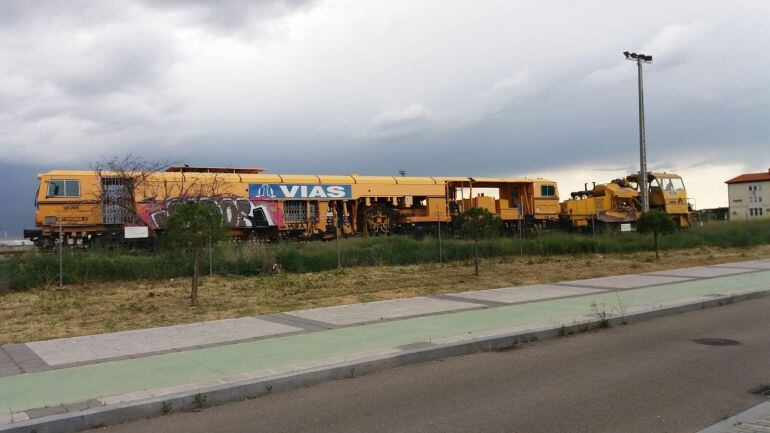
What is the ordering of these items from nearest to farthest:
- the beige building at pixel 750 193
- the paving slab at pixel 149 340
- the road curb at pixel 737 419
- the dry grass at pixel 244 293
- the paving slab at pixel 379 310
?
1. the road curb at pixel 737 419
2. the paving slab at pixel 149 340
3. the paving slab at pixel 379 310
4. the dry grass at pixel 244 293
5. the beige building at pixel 750 193

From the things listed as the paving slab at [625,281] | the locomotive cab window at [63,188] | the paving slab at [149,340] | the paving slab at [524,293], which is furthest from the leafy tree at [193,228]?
the locomotive cab window at [63,188]

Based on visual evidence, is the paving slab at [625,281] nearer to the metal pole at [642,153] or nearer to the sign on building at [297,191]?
the sign on building at [297,191]

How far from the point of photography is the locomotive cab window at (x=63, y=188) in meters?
23.5

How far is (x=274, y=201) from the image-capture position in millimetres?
26734

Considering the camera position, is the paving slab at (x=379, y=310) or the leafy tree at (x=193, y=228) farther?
the leafy tree at (x=193, y=228)

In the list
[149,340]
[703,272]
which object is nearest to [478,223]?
[703,272]

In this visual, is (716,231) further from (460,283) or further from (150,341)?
(150,341)

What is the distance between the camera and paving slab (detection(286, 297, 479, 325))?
10789 mm

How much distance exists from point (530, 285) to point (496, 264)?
5.23m

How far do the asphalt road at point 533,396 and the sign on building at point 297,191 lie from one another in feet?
63.5

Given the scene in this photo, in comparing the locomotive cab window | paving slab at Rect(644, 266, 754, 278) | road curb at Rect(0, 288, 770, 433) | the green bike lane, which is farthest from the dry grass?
the locomotive cab window

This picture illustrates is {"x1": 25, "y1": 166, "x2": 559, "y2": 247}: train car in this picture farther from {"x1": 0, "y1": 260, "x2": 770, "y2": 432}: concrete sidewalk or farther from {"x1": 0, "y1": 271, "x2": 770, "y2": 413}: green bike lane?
{"x1": 0, "y1": 271, "x2": 770, "y2": 413}: green bike lane

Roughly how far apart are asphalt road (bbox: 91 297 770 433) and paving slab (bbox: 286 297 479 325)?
2855mm

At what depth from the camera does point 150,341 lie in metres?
9.04
